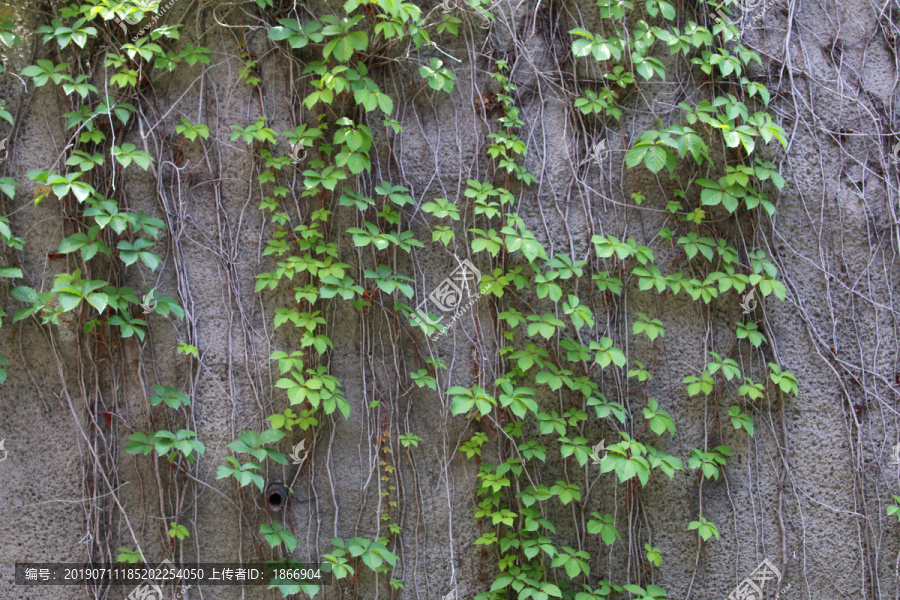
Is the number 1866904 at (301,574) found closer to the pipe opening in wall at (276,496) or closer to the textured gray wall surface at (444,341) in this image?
the textured gray wall surface at (444,341)

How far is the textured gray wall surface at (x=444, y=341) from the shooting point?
1.97 metres

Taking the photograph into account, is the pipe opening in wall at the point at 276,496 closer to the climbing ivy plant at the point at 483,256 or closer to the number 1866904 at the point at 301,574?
the climbing ivy plant at the point at 483,256

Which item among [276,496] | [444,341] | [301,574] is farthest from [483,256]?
[301,574]

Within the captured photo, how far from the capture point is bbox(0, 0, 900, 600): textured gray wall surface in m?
1.97

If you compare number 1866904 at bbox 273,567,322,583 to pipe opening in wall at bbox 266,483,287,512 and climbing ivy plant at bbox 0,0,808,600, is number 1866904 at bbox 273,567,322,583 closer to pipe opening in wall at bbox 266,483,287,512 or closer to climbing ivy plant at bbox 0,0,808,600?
climbing ivy plant at bbox 0,0,808,600

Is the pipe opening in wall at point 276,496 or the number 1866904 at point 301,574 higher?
the pipe opening in wall at point 276,496

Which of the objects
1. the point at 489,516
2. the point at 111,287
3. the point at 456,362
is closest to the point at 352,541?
the point at 489,516

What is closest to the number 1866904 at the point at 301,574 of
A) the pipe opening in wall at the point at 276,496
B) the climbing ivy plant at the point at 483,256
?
the climbing ivy plant at the point at 483,256

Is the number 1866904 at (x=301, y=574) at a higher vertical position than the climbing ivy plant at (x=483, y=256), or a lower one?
lower

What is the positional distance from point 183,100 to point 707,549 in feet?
8.21

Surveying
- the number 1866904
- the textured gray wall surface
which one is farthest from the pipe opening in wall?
the number 1866904

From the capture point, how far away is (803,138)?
2.26 metres

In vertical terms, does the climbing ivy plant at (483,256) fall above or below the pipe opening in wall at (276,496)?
above

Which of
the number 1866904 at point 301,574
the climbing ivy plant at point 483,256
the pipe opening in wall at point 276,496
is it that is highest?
the climbing ivy plant at point 483,256
